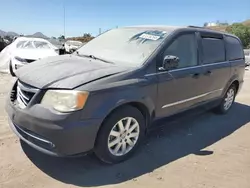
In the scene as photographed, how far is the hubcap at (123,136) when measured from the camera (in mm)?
3455

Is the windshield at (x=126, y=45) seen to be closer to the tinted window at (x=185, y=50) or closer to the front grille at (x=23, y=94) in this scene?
the tinted window at (x=185, y=50)

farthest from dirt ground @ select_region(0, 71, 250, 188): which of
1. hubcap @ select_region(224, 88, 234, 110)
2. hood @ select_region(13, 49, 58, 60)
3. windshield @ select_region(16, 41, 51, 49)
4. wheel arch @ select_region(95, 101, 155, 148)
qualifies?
windshield @ select_region(16, 41, 51, 49)

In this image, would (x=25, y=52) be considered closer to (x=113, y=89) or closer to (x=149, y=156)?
(x=149, y=156)

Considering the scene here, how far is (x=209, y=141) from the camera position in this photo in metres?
4.57

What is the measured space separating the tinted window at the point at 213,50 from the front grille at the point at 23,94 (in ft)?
9.46

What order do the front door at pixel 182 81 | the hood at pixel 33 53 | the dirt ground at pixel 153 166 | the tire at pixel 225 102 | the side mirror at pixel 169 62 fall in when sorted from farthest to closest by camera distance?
the hood at pixel 33 53, the tire at pixel 225 102, the front door at pixel 182 81, the side mirror at pixel 169 62, the dirt ground at pixel 153 166

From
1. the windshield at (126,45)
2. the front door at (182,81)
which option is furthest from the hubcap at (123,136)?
the windshield at (126,45)

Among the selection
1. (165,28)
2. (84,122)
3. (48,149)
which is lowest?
(48,149)

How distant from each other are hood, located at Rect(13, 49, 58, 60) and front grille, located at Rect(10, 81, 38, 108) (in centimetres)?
647

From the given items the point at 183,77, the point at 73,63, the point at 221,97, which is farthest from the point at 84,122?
the point at 221,97

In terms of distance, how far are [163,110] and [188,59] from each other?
3.22 ft

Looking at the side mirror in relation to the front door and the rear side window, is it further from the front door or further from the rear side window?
the rear side window

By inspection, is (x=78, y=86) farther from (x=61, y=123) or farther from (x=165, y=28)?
(x=165, y=28)

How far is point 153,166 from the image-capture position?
11.9ft
